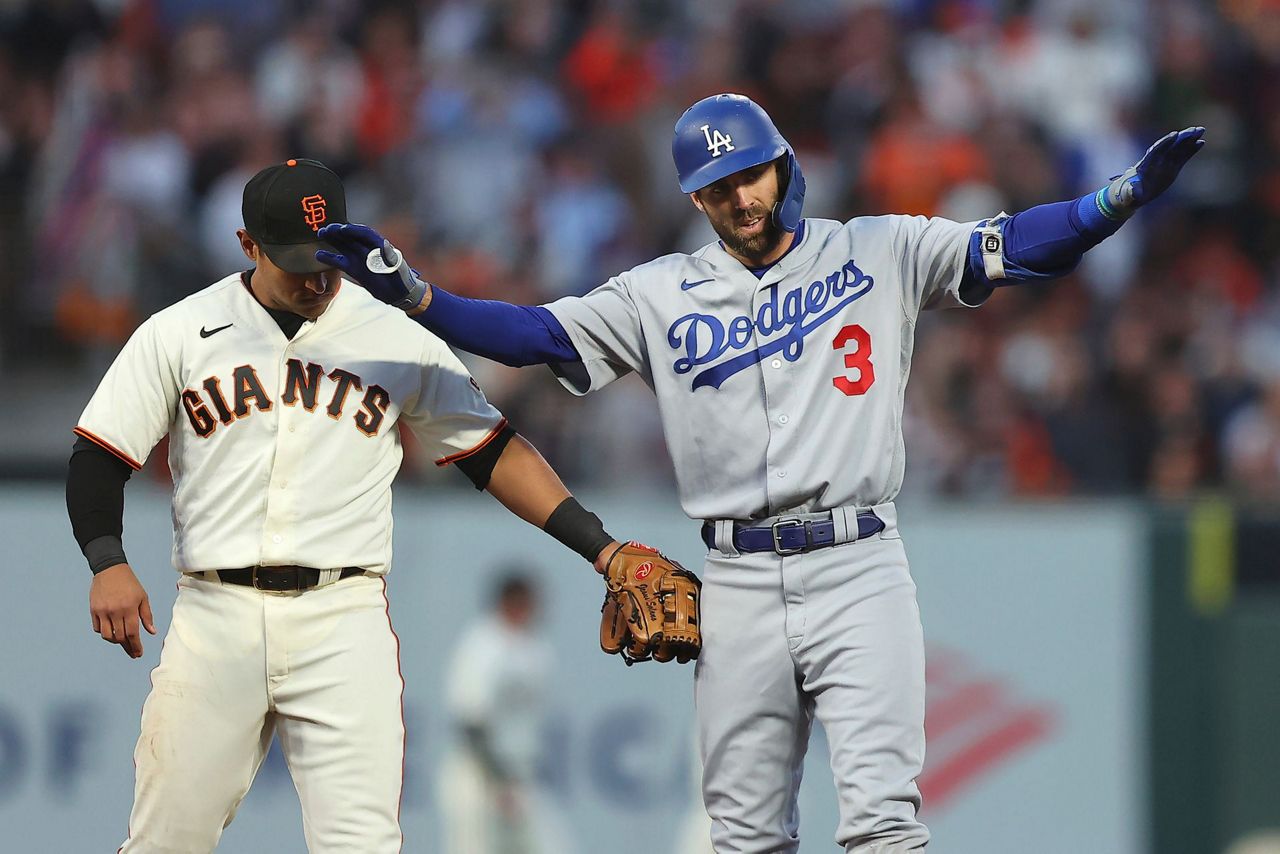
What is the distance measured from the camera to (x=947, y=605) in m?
7.88

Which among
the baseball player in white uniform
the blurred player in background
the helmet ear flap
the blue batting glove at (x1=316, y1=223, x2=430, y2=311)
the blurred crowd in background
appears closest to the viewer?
the blue batting glove at (x1=316, y1=223, x2=430, y2=311)

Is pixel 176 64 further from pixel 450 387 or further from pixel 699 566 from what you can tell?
pixel 450 387

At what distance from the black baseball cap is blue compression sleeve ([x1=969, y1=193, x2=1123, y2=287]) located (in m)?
1.53

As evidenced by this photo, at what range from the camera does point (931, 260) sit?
4.35 m

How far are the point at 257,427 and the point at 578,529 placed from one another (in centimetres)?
84

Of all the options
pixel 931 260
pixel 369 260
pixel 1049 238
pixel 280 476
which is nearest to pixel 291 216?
pixel 369 260

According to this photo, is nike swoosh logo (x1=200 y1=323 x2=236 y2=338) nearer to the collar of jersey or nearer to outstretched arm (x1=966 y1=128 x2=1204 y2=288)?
the collar of jersey

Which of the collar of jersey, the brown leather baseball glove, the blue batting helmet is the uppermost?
the blue batting helmet

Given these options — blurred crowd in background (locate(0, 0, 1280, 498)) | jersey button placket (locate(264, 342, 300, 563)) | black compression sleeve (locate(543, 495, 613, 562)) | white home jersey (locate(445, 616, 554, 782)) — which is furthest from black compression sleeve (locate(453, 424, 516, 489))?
blurred crowd in background (locate(0, 0, 1280, 498))

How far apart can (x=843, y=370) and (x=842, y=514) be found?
0.35m

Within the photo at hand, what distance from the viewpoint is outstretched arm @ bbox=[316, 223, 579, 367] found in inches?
161

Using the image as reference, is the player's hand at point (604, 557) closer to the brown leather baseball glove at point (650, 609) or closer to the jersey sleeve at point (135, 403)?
the brown leather baseball glove at point (650, 609)

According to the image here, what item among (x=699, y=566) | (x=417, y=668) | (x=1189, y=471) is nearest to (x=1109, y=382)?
(x=1189, y=471)

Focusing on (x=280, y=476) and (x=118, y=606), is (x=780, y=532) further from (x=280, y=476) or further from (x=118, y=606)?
(x=118, y=606)
